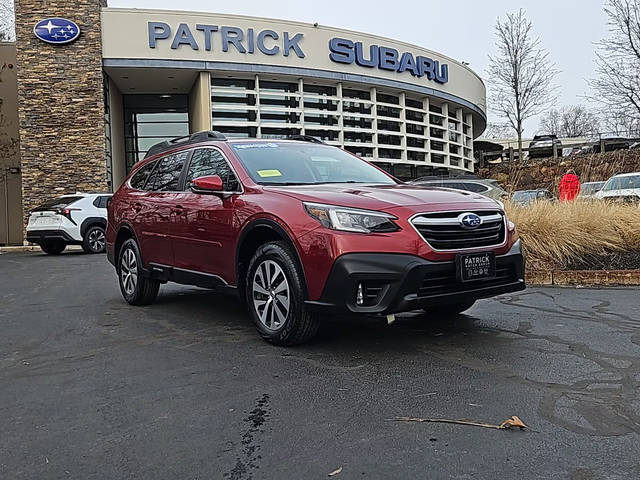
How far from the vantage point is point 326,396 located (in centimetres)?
358

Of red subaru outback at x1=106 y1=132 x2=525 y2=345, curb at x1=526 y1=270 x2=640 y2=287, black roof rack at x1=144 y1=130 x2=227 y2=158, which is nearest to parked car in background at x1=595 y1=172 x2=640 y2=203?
curb at x1=526 y1=270 x2=640 y2=287

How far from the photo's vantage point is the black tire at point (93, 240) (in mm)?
15188

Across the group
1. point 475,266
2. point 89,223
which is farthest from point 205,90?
point 475,266

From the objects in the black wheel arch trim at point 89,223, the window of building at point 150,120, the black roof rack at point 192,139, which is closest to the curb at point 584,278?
the black roof rack at point 192,139

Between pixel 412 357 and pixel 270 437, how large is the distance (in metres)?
1.66

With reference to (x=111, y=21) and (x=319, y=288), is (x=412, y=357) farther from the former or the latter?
(x=111, y=21)

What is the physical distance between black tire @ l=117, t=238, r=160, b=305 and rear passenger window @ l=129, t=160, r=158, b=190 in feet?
2.04

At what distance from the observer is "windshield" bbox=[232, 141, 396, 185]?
17.3ft

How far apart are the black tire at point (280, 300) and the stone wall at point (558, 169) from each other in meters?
8.12

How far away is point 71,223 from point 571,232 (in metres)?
11.5

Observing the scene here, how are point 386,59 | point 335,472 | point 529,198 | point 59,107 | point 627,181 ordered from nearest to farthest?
point 335,472 < point 529,198 < point 627,181 < point 59,107 < point 386,59

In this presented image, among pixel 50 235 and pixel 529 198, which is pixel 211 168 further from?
pixel 50 235

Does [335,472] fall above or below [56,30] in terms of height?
below

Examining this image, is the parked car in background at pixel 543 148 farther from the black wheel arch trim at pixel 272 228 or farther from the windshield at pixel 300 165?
the black wheel arch trim at pixel 272 228
